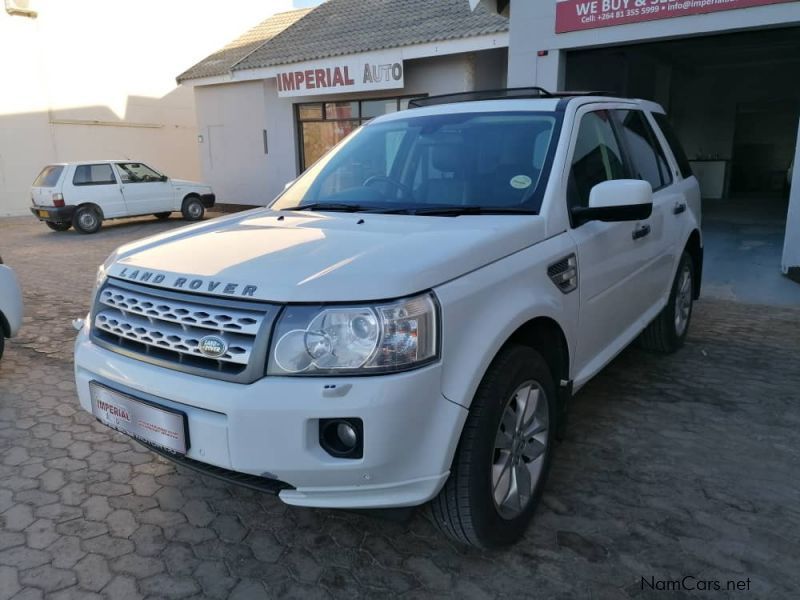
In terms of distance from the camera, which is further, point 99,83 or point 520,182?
point 99,83

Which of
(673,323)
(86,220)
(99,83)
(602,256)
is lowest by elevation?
(86,220)

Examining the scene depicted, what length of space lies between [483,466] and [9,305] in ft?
13.3

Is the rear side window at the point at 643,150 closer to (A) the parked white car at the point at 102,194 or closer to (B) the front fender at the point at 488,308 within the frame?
(B) the front fender at the point at 488,308

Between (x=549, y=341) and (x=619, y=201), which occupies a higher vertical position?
(x=619, y=201)

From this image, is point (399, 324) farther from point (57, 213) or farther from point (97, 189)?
point (97, 189)

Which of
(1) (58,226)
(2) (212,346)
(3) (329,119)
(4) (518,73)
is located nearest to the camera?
(2) (212,346)

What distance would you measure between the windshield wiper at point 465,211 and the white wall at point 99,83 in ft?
67.7

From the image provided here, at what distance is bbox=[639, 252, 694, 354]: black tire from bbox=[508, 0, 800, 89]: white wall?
181 inches

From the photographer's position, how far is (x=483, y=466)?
2244 mm

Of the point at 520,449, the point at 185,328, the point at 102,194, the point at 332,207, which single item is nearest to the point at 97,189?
the point at 102,194

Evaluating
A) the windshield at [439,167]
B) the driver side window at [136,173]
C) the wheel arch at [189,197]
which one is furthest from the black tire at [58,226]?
the windshield at [439,167]

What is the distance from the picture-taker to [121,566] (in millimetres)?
2525

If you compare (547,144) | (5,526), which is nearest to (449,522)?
(547,144)

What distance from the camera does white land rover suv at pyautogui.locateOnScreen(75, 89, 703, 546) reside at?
2.03 metres
